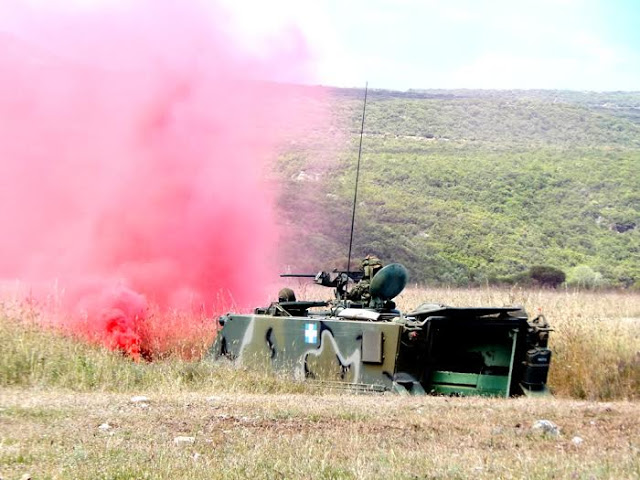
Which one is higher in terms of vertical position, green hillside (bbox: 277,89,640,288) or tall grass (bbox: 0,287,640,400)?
green hillside (bbox: 277,89,640,288)

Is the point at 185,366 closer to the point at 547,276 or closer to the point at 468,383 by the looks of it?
the point at 468,383

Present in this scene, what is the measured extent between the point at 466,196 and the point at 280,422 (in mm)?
38856

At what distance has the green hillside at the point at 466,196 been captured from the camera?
37.3 metres

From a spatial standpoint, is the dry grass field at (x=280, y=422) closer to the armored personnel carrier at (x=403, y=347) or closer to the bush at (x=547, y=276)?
the armored personnel carrier at (x=403, y=347)

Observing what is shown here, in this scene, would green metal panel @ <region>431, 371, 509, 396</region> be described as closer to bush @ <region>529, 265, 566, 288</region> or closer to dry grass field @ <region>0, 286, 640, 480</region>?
dry grass field @ <region>0, 286, 640, 480</region>

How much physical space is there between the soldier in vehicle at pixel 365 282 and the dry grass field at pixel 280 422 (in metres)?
2.11

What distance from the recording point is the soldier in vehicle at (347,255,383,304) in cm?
1584

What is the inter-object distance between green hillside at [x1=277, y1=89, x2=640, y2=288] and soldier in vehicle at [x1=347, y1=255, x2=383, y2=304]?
1387 centimetres

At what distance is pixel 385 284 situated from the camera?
15.2 metres

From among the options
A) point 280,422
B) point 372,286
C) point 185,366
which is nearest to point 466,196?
point 372,286

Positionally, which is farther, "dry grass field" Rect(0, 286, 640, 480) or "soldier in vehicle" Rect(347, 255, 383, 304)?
"soldier in vehicle" Rect(347, 255, 383, 304)

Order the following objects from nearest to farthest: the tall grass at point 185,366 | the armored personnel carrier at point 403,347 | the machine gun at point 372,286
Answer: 1. the tall grass at point 185,366
2. the armored personnel carrier at point 403,347
3. the machine gun at point 372,286

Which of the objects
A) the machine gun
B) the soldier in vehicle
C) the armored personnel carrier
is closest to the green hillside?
the machine gun

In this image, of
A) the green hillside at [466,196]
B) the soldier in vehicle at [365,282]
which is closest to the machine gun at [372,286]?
the soldier in vehicle at [365,282]
